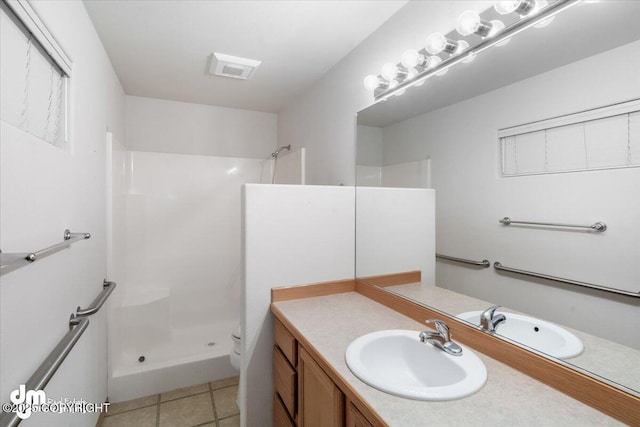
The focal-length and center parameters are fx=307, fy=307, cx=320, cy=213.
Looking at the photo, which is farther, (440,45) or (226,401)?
(226,401)

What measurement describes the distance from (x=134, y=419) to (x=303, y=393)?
1522mm

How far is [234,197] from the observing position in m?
3.31

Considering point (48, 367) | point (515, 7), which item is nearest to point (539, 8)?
point (515, 7)

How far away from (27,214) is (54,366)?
1.64 ft

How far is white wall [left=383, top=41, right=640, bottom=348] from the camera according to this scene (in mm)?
794

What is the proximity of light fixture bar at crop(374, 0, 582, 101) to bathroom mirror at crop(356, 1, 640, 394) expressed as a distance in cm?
2

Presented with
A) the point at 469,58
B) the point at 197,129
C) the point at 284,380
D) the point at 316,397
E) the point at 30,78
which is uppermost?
the point at 197,129

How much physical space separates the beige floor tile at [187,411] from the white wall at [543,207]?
1.82 meters

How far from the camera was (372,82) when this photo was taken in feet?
5.61

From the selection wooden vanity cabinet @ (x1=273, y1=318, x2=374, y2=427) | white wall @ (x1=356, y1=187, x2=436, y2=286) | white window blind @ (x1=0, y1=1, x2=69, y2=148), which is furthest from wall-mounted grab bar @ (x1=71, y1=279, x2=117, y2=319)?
white wall @ (x1=356, y1=187, x2=436, y2=286)

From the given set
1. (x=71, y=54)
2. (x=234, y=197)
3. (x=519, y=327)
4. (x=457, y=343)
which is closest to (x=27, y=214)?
(x=71, y=54)

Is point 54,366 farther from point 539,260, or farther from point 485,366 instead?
point 539,260

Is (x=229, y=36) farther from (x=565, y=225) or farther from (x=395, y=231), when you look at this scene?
(x=565, y=225)

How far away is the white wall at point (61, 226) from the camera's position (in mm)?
865
